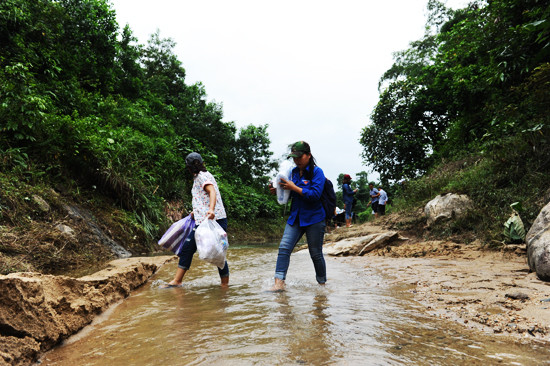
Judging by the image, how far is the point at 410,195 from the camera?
1141cm

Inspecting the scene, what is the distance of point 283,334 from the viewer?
2457 millimetres

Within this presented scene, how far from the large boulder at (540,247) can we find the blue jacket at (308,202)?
247 cm

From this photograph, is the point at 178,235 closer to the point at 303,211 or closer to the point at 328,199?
the point at 303,211

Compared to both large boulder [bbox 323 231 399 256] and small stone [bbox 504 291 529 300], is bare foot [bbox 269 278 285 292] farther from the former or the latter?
large boulder [bbox 323 231 399 256]

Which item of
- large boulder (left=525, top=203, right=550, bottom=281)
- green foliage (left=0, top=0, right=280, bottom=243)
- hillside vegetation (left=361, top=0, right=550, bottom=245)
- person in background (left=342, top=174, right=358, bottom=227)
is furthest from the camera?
person in background (left=342, top=174, right=358, bottom=227)

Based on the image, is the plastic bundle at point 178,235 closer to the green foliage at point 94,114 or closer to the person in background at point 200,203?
the person in background at point 200,203

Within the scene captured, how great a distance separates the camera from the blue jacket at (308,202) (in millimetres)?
4180

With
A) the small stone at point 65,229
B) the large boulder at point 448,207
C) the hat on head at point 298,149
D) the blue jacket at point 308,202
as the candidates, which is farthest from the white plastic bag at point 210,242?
the large boulder at point 448,207

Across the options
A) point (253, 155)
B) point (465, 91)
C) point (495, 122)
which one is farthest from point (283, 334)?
point (253, 155)

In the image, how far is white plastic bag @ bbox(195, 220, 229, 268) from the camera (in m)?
4.12

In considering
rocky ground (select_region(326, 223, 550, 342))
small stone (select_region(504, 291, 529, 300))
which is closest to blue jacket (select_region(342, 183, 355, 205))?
rocky ground (select_region(326, 223, 550, 342))

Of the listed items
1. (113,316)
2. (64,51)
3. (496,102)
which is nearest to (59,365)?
(113,316)

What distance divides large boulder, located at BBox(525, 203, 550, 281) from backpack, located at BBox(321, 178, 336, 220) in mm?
2369

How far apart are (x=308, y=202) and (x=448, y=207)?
5364 mm
